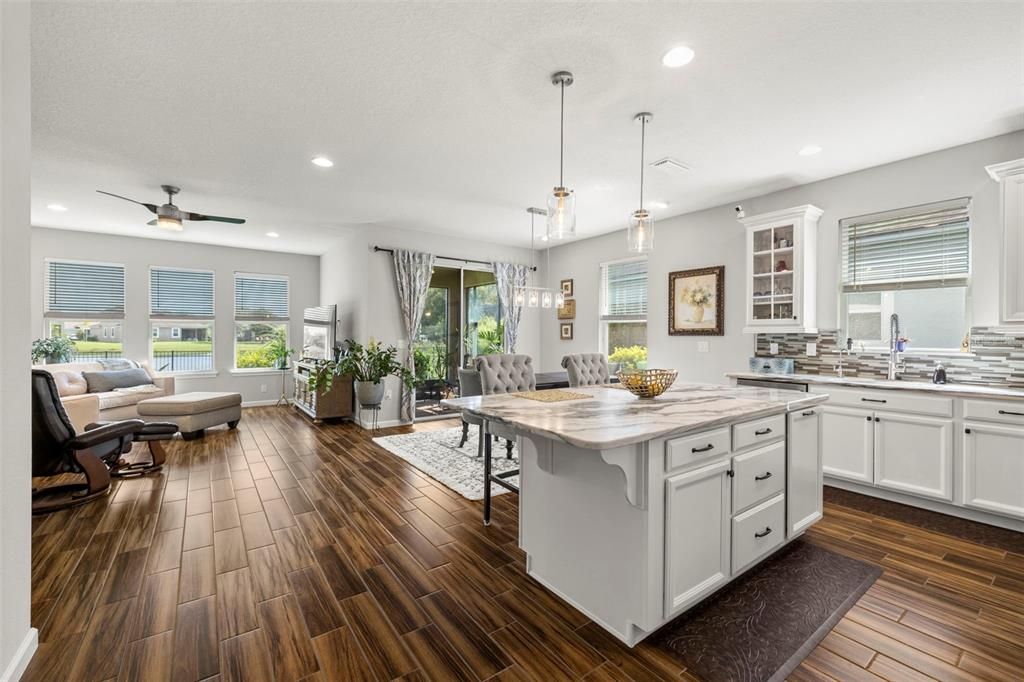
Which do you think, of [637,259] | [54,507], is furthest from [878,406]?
[54,507]

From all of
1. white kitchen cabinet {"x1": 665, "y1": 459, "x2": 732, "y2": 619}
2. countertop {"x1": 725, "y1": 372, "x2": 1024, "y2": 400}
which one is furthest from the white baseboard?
countertop {"x1": 725, "y1": 372, "x2": 1024, "y2": 400}

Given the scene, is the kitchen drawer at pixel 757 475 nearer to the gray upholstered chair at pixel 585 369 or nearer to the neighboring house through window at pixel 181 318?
the gray upholstered chair at pixel 585 369

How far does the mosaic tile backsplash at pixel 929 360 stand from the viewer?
3.21 m

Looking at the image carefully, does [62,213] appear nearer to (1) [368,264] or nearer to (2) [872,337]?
(1) [368,264]

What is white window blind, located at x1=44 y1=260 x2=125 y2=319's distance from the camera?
246 inches

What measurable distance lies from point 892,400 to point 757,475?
→ 6.17 feet

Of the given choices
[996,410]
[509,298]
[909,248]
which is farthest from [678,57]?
[509,298]

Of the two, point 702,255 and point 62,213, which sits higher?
point 62,213

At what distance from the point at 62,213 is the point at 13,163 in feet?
17.8

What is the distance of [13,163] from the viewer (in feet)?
5.24

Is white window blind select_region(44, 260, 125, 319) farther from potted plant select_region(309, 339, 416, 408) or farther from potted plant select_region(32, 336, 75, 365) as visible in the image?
potted plant select_region(309, 339, 416, 408)

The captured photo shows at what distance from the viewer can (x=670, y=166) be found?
12.4 feet

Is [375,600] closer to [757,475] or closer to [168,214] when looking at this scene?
[757,475]

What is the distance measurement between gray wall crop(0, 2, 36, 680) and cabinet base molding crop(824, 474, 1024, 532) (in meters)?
4.90
